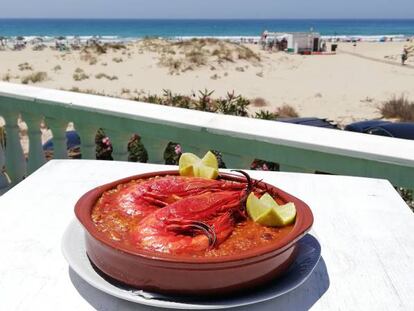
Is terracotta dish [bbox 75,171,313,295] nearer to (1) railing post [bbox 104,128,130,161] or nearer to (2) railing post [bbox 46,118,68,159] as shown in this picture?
(1) railing post [bbox 104,128,130,161]

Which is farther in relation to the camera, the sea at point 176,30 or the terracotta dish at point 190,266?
the sea at point 176,30

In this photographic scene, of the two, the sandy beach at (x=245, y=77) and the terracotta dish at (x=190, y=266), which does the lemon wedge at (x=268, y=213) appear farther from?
the sandy beach at (x=245, y=77)

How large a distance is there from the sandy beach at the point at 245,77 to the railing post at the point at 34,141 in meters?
12.1

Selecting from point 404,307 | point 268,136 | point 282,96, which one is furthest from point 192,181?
point 282,96

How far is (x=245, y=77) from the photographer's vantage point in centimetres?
2572

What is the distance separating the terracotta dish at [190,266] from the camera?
0.95 metres

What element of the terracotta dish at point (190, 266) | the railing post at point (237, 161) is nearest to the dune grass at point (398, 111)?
the railing post at point (237, 161)

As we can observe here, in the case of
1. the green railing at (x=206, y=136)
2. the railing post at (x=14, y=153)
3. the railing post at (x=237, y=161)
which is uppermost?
the green railing at (x=206, y=136)

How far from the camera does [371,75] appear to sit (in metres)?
26.6

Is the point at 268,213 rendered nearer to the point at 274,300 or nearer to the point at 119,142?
the point at 274,300

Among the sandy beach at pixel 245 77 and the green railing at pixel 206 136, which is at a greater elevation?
the green railing at pixel 206 136

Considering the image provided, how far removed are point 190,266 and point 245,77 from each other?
25174 millimetres

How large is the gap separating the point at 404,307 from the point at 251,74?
26.4 metres

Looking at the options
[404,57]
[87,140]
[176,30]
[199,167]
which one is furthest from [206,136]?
[176,30]
